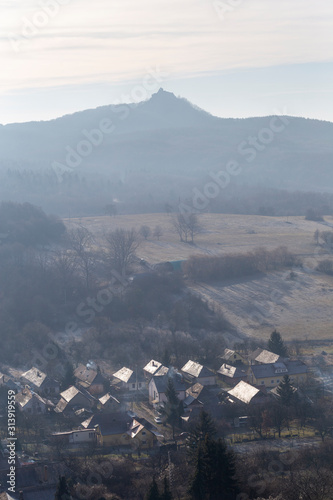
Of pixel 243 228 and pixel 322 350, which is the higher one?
pixel 243 228

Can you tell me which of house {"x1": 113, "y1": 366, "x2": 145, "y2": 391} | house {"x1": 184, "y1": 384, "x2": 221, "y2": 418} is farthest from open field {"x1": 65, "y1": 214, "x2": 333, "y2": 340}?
house {"x1": 113, "y1": 366, "x2": 145, "y2": 391}

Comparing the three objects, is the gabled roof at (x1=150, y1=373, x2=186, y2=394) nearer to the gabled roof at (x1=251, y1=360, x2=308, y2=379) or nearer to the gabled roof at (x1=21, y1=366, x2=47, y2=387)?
the gabled roof at (x1=251, y1=360, x2=308, y2=379)

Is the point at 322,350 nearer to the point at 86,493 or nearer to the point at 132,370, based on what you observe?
the point at 132,370

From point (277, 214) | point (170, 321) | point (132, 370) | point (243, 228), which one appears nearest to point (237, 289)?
point (170, 321)

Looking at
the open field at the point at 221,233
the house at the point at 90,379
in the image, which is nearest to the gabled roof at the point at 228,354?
the house at the point at 90,379

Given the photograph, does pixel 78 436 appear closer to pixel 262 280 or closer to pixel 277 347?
pixel 277 347

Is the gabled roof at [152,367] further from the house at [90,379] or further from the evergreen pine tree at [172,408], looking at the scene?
the evergreen pine tree at [172,408]
